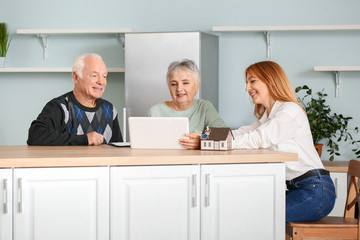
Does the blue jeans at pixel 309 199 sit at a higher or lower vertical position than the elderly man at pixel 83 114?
lower

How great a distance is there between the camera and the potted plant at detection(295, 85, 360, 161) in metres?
4.42

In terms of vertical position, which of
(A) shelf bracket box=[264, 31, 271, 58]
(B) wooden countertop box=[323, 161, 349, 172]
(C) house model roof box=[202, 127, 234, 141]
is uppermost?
(A) shelf bracket box=[264, 31, 271, 58]

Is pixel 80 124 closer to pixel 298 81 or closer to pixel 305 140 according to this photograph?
pixel 305 140

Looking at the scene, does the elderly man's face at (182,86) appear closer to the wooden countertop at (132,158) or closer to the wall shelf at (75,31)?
the wooden countertop at (132,158)

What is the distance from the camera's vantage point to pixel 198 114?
328 centimetres

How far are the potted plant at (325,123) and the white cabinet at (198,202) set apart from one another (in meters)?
2.24

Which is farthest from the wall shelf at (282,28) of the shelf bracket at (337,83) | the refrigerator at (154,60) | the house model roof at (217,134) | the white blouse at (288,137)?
the house model roof at (217,134)

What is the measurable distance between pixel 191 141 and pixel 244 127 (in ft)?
1.98

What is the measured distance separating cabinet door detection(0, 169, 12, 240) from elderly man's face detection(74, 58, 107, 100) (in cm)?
107

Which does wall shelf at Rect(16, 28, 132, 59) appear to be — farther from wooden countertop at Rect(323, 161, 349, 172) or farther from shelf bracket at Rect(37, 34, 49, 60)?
wooden countertop at Rect(323, 161, 349, 172)

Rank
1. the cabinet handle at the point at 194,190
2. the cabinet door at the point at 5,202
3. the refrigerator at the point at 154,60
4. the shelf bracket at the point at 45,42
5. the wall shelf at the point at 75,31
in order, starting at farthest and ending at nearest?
the shelf bracket at the point at 45,42 < the wall shelf at the point at 75,31 < the refrigerator at the point at 154,60 < the cabinet handle at the point at 194,190 < the cabinet door at the point at 5,202

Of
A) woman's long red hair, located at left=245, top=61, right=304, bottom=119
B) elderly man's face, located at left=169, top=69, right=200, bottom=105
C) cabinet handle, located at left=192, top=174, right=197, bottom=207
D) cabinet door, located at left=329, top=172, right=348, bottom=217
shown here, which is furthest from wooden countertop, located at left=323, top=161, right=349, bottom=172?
cabinet handle, located at left=192, top=174, right=197, bottom=207

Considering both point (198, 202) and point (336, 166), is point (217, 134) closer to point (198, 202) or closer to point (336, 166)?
point (198, 202)

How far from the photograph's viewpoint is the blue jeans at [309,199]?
8.07 ft
